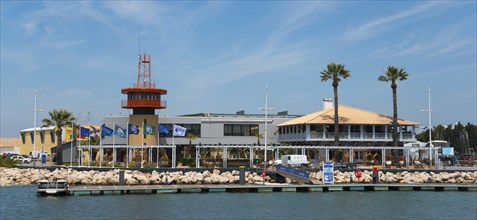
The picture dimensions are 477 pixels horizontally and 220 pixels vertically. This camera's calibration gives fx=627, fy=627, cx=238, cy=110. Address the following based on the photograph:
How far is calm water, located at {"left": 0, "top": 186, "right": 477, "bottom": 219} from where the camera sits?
38.6m

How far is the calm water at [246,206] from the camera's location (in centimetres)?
3859

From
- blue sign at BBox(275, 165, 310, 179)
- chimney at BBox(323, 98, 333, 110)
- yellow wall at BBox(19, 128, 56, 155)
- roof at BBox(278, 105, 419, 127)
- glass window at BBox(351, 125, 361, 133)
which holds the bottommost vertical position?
blue sign at BBox(275, 165, 310, 179)

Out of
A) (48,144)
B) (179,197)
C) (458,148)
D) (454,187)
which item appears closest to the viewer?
(179,197)

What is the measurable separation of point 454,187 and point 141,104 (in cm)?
4077

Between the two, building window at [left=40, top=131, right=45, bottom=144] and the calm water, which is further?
building window at [left=40, top=131, right=45, bottom=144]

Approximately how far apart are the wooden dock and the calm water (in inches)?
39.4

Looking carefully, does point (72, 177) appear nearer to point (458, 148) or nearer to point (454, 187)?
point (454, 187)

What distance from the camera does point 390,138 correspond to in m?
81.9

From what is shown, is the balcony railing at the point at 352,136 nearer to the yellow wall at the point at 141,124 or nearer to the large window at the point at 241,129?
the large window at the point at 241,129

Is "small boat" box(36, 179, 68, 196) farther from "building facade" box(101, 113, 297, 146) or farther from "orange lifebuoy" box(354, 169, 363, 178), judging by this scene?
"building facade" box(101, 113, 297, 146)

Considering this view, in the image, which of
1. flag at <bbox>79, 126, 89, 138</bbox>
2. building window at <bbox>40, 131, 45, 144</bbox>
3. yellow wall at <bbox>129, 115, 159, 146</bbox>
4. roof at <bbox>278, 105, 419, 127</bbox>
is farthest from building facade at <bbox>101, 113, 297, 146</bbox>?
building window at <bbox>40, 131, 45, 144</bbox>

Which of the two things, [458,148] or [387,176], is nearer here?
[387,176]

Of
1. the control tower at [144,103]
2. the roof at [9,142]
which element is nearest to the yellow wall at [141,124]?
the control tower at [144,103]

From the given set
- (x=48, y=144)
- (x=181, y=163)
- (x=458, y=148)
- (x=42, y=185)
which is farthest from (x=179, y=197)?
(x=458, y=148)
